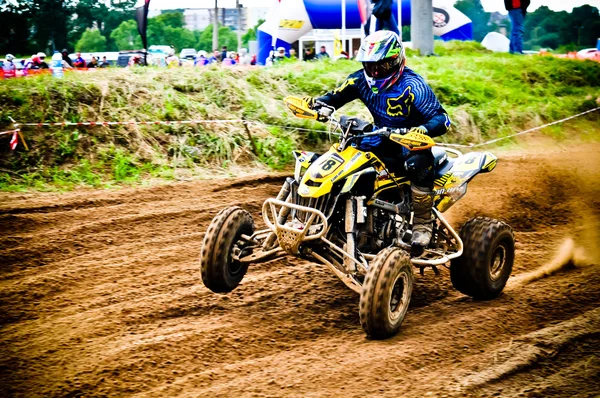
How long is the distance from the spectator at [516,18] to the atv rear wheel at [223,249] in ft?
44.3

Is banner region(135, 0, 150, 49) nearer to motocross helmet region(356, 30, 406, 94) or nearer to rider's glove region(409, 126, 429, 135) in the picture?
motocross helmet region(356, 30, 406, 94)

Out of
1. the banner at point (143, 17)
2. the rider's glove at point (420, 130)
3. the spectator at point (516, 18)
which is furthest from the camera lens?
the spectator at point (516, 18)

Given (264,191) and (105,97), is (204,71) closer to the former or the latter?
(105,97)

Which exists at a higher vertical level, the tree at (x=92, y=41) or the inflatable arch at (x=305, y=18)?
the tree at (x=92, y=41)

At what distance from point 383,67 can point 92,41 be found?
3670 cm

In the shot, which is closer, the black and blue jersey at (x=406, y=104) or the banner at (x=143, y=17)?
the black and blue jersey at (x=406, y=104)

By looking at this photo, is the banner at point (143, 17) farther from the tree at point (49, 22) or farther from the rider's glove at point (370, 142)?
the rider's glove at point (370, 142)

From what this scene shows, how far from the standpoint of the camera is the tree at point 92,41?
3800 centimetres

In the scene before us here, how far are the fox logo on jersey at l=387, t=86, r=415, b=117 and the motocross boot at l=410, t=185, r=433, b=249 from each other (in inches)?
23.9

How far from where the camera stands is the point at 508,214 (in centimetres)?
864

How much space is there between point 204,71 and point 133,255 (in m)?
5.71

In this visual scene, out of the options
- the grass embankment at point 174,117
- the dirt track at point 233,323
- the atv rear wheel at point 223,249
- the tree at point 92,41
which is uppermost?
the tree at point 92,41

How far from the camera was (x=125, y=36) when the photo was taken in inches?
1716

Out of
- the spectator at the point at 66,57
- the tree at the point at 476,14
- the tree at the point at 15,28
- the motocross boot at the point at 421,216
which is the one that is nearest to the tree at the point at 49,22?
the tree at the point at 15,28
